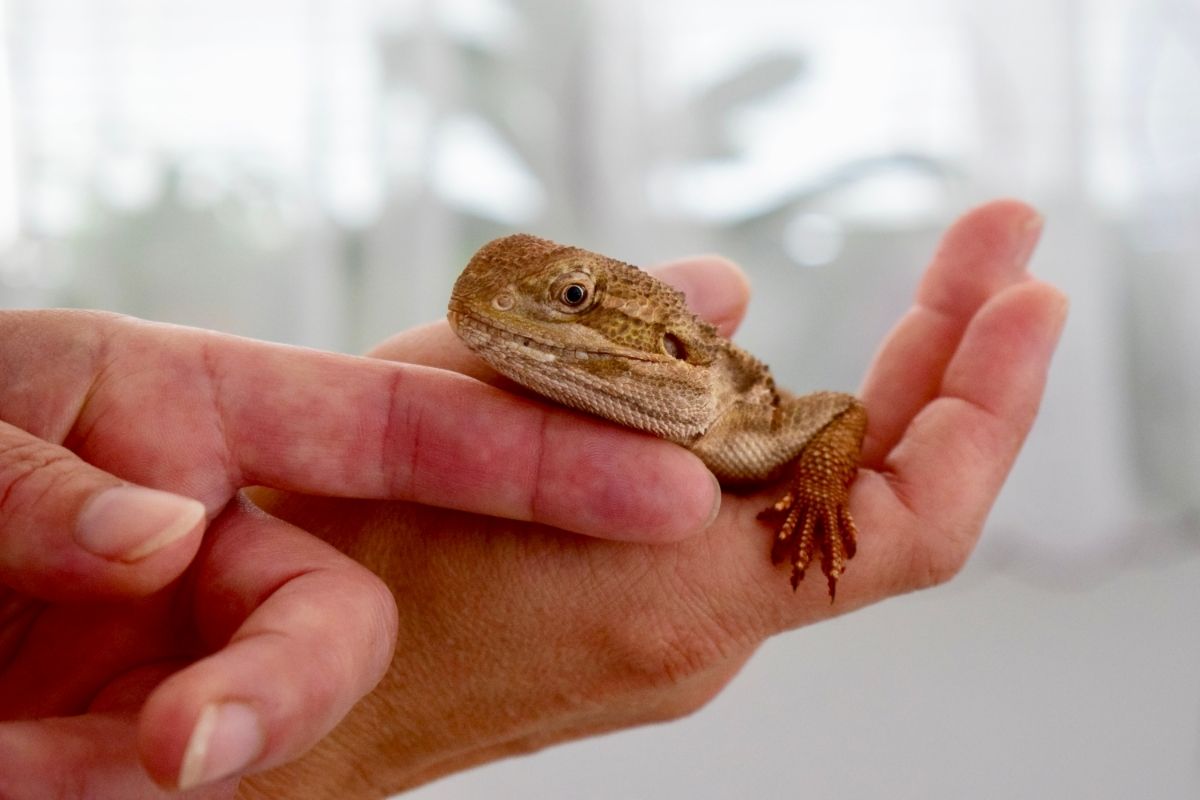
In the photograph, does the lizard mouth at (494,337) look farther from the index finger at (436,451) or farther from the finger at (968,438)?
the finger at (968,438)

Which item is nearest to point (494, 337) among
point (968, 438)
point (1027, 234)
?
point (968, 438)

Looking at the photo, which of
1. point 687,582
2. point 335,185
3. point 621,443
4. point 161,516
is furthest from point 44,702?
point 335,185

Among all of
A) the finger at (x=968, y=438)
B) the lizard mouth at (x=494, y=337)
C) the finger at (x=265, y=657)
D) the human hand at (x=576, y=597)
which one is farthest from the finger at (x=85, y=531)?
the finger at (x=968, y=438)

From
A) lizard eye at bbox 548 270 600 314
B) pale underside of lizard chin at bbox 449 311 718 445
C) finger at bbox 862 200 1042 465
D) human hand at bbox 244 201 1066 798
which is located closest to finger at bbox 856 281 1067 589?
human hand at bbox 244 201 1066 798

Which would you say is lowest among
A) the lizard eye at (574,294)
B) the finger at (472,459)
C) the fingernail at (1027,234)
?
the finger at (472,459)

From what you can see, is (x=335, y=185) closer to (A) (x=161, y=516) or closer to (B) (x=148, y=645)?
(B) (x=148, y=645)

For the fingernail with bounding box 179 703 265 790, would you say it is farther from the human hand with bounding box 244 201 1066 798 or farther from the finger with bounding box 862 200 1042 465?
the finger with bounding box 862 200 1042 465
